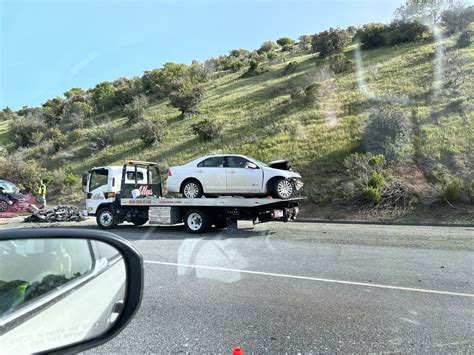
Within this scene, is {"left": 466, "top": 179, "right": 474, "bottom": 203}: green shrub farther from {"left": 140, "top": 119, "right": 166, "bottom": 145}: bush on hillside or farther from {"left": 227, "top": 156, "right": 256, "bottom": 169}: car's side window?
{"left": 140, "top": 119, "right": 166, "bottom": 145}: bush on hillside

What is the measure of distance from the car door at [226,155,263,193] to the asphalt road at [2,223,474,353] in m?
1.91

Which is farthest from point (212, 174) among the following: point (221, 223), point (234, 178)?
point (221, 223)

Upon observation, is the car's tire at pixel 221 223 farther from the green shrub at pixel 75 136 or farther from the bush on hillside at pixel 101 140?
the green shrub at pixel 75 136

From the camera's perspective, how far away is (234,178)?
11734mm

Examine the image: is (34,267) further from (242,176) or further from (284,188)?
(242,176)

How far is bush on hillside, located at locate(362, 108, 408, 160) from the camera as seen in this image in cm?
1830

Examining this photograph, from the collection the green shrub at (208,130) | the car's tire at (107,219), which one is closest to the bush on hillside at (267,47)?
the green shrub at (208,130)

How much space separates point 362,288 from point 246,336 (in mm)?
2374

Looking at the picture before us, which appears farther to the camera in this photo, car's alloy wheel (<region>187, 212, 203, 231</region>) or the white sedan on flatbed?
car's alloy wheel (<region>187, 212, 203, 231</region>)

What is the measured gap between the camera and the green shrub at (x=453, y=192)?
14188mm

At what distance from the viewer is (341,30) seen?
3988 centimetres

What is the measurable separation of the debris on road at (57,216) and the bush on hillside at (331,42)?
97.9ft

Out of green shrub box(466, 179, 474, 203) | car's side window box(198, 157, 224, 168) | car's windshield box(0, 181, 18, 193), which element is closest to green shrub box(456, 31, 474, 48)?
green shrub box(466, 179, 474, 203)

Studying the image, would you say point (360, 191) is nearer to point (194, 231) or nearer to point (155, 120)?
point (194, 231)
